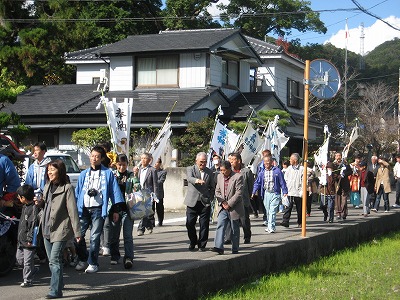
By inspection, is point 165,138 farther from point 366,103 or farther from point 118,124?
point 366,103

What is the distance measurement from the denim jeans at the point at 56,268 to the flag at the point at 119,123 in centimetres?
535

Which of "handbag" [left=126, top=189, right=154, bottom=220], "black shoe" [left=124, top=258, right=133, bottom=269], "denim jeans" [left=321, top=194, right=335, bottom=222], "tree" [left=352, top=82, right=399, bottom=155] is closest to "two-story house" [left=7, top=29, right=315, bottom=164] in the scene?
"denim jeans" [left=321, top=194, right=335, bottom=222]

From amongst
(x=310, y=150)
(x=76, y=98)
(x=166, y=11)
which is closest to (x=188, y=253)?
(x=76, y=98)

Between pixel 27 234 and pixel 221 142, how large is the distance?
9577 mm

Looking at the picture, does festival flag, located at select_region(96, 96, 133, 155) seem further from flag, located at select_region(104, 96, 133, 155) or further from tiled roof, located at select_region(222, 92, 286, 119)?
tiled roof, located at select_region(222, 92, 286, 119)

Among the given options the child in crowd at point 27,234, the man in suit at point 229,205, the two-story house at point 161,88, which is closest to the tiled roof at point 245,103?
the two-story house at point 161,88

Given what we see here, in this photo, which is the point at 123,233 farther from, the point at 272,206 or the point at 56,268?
A: the point at 272,206

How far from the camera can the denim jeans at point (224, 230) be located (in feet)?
35.5

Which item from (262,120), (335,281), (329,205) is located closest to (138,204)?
(335,281)

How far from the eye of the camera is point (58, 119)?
2830cm

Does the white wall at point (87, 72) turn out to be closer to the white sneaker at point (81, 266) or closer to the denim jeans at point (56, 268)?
the white sneaker at point (81, 266)

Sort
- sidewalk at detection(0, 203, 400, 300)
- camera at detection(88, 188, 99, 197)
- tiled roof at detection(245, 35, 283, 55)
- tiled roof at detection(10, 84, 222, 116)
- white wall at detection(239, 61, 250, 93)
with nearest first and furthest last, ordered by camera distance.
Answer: sidewalk at detection(0, 203, 400, 300)
camera at detection(88, 188, 99, 197)
tiled roof at detection(10, 84, 222, 116)
white wall at detection(239, 61, 250, 93)
tiled roof at detection(245, 35, 283, 55)

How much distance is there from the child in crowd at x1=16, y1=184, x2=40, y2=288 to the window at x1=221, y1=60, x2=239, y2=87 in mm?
22105

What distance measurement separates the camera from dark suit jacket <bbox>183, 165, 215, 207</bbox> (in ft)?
37.4
